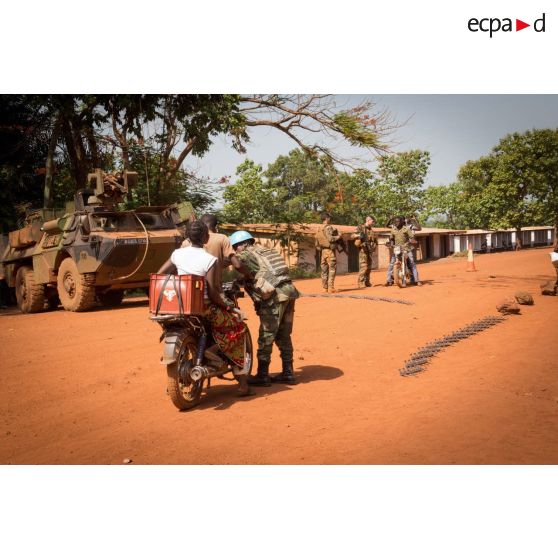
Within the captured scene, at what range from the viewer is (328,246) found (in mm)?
13438

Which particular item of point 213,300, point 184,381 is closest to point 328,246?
point 213,300

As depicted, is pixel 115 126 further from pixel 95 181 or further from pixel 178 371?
pixel 178 371

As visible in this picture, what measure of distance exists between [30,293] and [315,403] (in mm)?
9415

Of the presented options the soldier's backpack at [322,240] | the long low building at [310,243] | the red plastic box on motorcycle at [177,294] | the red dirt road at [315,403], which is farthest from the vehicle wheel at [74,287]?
the red plastic box on motorcycle at [177,294]

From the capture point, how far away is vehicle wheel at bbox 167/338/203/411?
494cm

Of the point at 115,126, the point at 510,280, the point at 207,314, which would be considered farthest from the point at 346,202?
the point at 207,314

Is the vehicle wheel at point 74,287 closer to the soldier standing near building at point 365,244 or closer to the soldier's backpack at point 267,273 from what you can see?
the soldier standing near building at point 365,244

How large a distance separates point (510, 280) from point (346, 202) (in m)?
5.72

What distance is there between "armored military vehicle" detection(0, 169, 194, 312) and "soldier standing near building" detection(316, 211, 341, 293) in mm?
2793

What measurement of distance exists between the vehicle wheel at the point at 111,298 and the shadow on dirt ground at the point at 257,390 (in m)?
7.18

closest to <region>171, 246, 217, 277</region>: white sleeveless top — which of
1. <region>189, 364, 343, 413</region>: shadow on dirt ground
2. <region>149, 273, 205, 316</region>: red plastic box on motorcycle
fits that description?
<region>149, 273, 205, 316</region>: red plastic box on motorcycle

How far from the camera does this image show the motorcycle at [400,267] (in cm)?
1390

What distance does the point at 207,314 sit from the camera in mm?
5191

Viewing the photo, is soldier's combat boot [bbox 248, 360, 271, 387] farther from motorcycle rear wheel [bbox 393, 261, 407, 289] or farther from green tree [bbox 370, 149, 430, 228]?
motorcycle rear wheel [bbox 393, 261, 407, 289]
